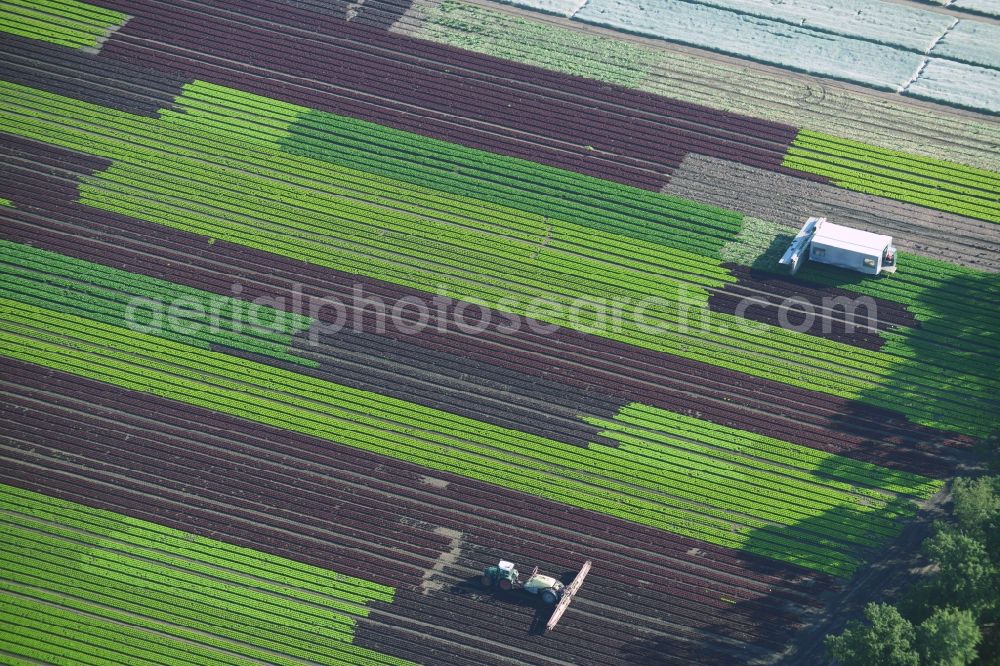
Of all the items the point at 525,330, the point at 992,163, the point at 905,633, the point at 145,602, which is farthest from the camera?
the point at 992,163

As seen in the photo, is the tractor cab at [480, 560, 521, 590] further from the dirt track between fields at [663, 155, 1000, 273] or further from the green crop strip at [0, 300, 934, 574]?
the dirt track between fields at [663, 155, 1000, 273]

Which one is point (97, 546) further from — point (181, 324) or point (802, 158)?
point (802, 158)

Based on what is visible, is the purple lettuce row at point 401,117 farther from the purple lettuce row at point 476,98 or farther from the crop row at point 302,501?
the crop row at point 302,501

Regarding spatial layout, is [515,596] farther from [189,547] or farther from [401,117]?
[401,117]

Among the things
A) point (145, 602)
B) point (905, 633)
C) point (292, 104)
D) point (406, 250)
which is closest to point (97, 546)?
point (145, 602)

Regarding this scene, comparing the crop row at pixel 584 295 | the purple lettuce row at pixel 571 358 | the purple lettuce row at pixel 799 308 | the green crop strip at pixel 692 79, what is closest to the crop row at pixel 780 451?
the purple lettuce row at pixel 571 358

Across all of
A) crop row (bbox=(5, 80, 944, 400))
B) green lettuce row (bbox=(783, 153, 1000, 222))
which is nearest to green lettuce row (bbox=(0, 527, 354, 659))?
crop row (bbox=(5, 80, 944, 400))
